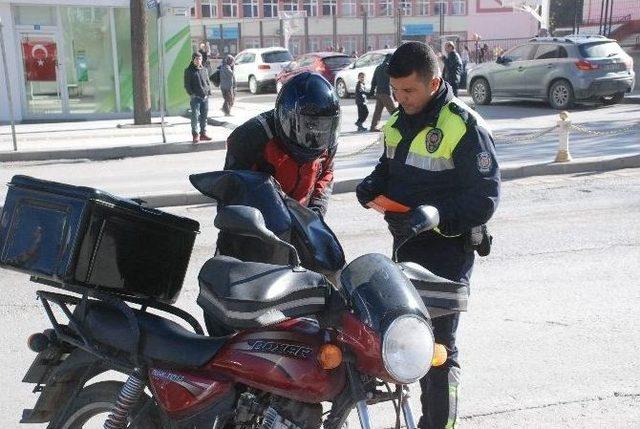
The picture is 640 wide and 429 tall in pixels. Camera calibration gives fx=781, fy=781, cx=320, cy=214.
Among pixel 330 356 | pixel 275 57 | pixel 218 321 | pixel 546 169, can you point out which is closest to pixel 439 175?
pixel 218 321

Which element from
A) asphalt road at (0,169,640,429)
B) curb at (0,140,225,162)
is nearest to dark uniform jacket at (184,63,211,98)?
curb at (0,140,225,162)

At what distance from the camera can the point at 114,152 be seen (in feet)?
49.8

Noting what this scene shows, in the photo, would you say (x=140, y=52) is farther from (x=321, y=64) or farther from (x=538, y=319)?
(x=538, y=319)

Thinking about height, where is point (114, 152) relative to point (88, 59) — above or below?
below

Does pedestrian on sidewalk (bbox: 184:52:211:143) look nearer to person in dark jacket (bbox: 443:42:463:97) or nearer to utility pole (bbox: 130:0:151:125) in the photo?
utility pole (bbox: 130:0:151:125)

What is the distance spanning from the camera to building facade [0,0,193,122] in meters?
20.0

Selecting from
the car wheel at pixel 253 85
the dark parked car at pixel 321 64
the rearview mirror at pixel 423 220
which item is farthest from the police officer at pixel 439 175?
the car wheel at pixel 253 85

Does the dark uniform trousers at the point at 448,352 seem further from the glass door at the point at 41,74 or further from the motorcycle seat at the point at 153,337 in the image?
the glass door at the point at 41,74

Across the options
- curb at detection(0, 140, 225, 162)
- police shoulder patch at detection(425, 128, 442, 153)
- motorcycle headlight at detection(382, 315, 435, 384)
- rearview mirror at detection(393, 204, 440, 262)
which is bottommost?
curb at detection(0, 140, 225, 162)

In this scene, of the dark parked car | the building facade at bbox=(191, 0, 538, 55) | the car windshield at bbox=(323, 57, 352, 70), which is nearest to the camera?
the dark parked car

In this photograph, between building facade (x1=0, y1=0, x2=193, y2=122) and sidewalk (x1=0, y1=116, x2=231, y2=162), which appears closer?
sidewalk (x1=0, y1=116, x2=231, y2=162)

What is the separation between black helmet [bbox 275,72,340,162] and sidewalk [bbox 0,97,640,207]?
7061 mm

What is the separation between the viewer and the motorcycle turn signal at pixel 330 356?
2.22m

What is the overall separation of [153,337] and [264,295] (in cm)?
70
